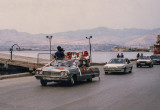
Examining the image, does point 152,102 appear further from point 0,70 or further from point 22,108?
point 0,70

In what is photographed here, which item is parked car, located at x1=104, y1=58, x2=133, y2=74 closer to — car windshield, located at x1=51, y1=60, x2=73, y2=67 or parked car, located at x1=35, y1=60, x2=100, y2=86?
parked car, located at x1=35, y1=60, x2=100, y2=86

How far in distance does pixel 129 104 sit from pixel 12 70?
43.7 metres

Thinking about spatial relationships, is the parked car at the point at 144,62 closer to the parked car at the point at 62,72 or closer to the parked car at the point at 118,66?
the parked car at the point at 118,66

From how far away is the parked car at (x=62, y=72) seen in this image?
45.8 feet

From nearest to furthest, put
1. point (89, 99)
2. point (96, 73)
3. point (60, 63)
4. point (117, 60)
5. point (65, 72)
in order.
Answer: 1. point (89, 99)
2. point (65, 72)
3. point (60, 63)
4. point (96, 73)
5. point (117, 60)

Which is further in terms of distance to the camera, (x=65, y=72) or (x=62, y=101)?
(x=65, y=72)

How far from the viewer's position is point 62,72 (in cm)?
1395

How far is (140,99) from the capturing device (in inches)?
396

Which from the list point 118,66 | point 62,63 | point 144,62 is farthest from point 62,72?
point 144,62

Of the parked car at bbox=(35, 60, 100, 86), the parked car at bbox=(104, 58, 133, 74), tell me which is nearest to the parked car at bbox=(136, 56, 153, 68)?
the parked car at bbox=(104, 58, 133, 74)

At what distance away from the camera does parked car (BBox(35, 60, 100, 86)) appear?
13953 millimetres

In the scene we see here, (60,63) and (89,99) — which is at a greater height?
(60,63)

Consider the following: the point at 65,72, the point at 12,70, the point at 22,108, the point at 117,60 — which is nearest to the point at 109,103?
the point at 22,108

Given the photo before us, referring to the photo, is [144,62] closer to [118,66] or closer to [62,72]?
[118,66]
